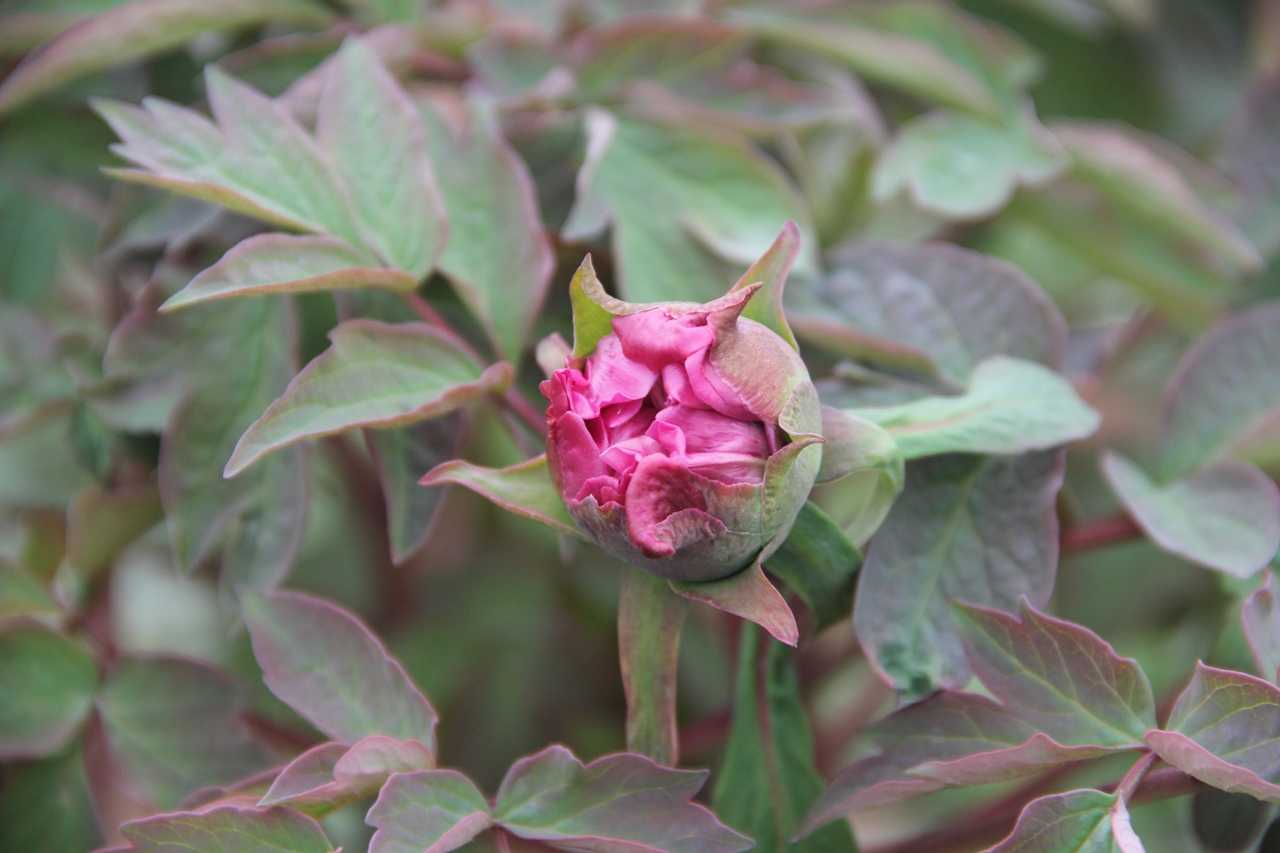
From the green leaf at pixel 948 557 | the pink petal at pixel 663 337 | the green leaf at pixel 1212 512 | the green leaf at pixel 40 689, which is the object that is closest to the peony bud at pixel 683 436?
the pink petal at pixel 663 337

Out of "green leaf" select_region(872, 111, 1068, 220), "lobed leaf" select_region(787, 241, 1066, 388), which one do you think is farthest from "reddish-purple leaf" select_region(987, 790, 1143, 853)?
"green leaf" select_region(872, 111, 1068, 220)

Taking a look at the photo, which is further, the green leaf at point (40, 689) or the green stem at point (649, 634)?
the green leaf at point (40, 689)

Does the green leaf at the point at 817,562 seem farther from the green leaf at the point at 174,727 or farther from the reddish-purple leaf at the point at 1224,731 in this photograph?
the green leaf at the point at 174,727

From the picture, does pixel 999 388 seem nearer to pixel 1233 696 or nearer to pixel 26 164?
pixel 1233 696

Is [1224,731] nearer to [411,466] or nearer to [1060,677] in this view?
[1060,677]

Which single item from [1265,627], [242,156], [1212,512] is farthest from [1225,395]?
[242,156]

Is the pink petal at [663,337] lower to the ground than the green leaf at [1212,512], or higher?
higher
